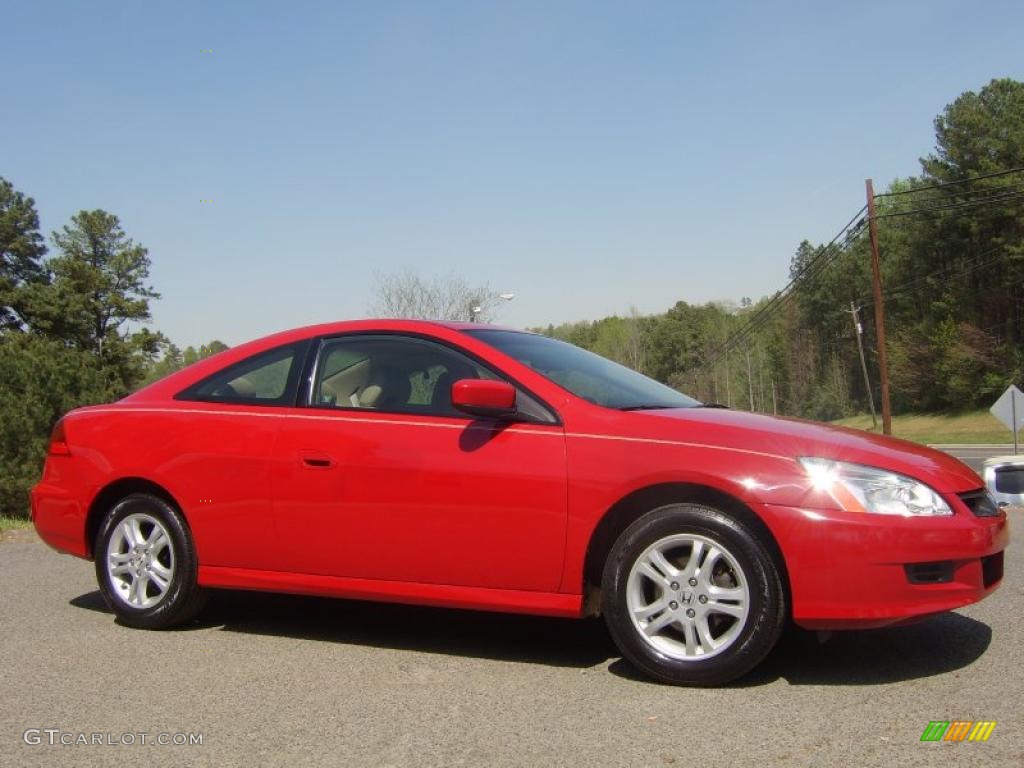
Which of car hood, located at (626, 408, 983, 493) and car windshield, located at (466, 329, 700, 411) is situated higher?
car windshield, located at (466, 329, 700, 411)

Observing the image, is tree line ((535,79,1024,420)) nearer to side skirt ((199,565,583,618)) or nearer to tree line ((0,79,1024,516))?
tree line ((0,79,1024,516))

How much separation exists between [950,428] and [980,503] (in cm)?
6220

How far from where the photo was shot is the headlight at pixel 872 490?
3502 mm

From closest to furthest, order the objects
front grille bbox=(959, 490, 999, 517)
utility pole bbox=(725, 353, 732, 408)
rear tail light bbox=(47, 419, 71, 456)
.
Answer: front grille bbox=(959, 490, 999, 517) < rear tail light bbox=(47, 419, 71, 456) < utility pole bbox=(725, 353, 732, 408)

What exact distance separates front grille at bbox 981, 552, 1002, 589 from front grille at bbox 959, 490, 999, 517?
0.17 m

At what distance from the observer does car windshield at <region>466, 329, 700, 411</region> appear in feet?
14.0

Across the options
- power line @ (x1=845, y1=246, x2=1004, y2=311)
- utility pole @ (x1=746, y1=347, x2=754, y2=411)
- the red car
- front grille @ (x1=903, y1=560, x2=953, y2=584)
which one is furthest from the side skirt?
utility pole @ (x1=746, y1=347, x2=754, y2=411)

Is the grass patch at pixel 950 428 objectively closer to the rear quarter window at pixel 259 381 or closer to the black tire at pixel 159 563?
the rear quarter window at pixel 259 381

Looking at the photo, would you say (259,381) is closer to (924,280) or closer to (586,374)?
(586,374)

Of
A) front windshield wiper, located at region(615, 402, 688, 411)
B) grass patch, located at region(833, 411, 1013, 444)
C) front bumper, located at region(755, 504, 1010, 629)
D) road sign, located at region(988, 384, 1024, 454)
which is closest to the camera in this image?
front bumper, located at region(755, 504, 1010, 629)

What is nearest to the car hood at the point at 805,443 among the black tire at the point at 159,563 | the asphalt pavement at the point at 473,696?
the asphalt pavement at the point at 473,696

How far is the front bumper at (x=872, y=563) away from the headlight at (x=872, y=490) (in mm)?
44

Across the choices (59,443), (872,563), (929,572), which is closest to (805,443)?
(872,563)

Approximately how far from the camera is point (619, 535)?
387cm
